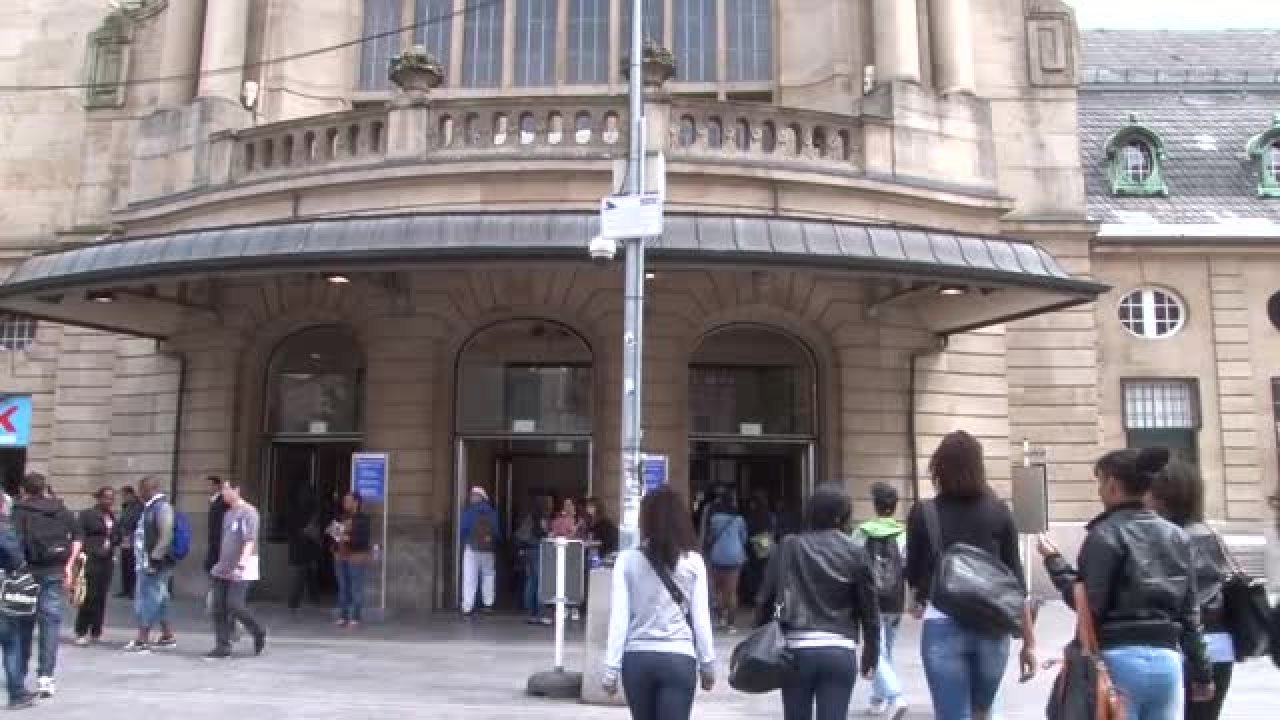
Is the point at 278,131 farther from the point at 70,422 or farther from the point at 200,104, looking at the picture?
the point at 70,422

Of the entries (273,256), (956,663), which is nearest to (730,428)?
(273,256)

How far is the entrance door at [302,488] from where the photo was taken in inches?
829

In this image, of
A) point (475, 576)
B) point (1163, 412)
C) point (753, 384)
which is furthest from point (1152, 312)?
point (475, 576)

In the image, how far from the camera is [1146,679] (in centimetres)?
514

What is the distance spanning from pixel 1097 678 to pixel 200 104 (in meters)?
19.7

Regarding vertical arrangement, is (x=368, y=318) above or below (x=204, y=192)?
below

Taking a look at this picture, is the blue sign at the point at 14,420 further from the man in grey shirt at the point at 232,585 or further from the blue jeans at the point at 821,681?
the blue jeans at the point at 821,681

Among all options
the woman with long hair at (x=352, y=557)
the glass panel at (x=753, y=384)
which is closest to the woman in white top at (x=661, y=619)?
the woman with long hair at (x=352, y=557)

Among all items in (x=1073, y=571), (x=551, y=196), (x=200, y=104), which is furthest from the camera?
(x=200, y=104)

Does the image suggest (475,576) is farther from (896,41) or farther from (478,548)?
(896,41)

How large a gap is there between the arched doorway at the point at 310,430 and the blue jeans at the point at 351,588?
3.10 m

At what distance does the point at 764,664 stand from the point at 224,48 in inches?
757

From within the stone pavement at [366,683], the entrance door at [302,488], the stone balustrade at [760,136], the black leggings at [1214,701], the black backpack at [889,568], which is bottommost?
the stone pavement at [366,683]

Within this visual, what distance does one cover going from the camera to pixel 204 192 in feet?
66.5
